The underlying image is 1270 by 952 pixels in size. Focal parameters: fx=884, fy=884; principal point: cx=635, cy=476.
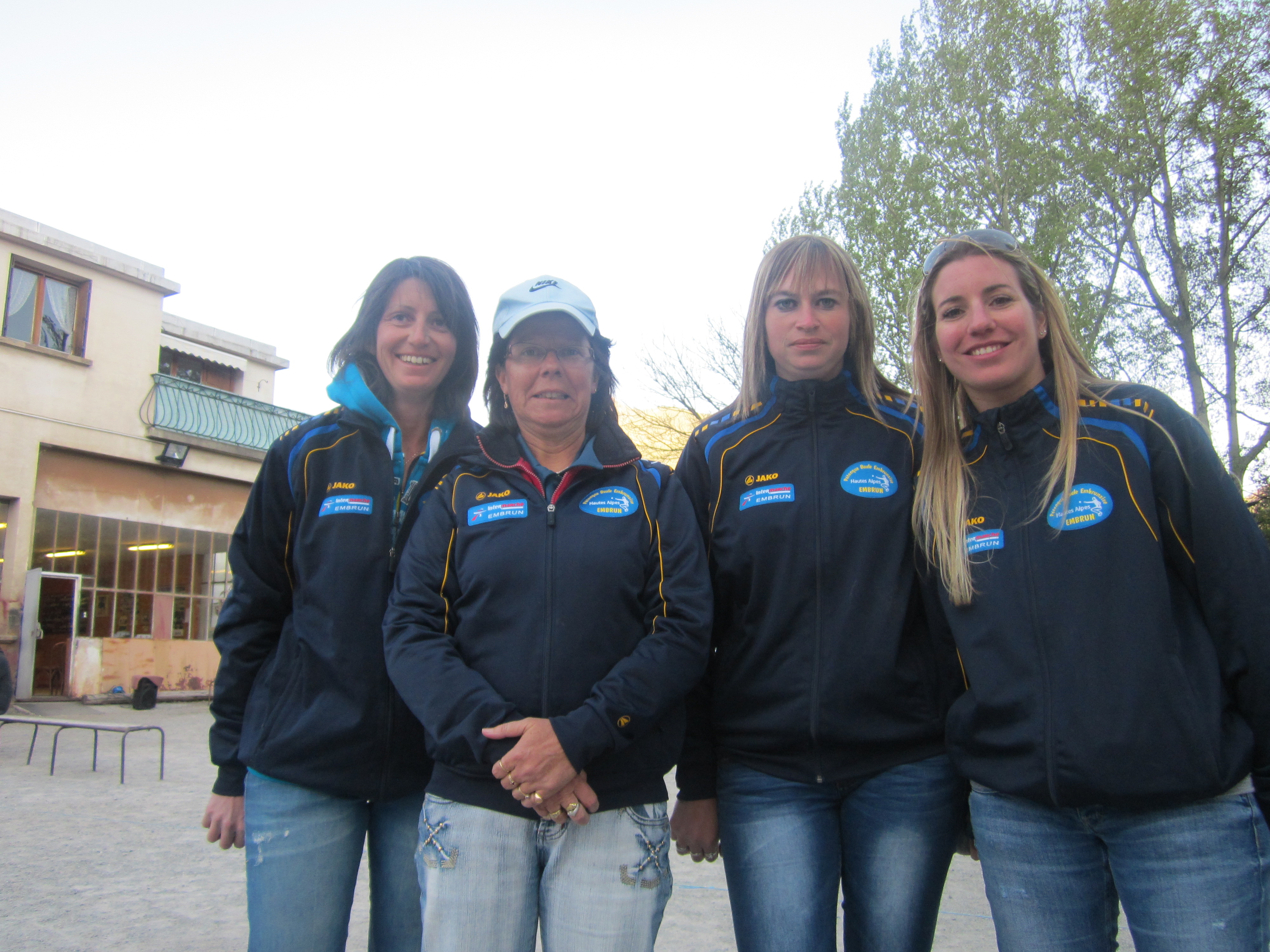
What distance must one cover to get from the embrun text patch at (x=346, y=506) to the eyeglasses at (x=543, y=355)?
0.55 metres

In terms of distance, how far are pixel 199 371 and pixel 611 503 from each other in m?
20.1

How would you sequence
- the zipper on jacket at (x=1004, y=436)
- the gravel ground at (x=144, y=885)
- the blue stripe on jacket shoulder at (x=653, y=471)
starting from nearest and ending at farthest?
the zipper on jacket at (x=1004, y=436)
the blue stripe on jacket shoulder at (x=653, y=471)
the gravel ground at (x=144, y=885)

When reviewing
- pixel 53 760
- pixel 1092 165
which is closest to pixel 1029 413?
pixel 53 760

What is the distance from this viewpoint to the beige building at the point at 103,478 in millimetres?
14609

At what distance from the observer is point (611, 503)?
220 centimetres

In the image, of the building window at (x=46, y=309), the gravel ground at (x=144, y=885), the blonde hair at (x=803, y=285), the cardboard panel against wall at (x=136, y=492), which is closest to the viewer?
the blonde hair at (x=803, y=285)

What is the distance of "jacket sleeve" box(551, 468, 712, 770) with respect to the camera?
6.17 feet

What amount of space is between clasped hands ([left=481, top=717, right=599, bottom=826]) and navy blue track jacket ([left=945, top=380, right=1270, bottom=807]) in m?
0.92

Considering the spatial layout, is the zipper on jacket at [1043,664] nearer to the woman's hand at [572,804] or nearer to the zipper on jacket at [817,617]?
the zipper on jacket at [817,617]

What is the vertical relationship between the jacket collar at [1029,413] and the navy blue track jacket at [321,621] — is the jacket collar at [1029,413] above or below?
above

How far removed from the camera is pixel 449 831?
1959mm

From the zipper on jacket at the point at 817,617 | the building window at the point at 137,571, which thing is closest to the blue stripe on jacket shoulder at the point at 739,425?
the zipper on jacket at the point at 817,617

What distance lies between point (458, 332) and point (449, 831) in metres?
1.39

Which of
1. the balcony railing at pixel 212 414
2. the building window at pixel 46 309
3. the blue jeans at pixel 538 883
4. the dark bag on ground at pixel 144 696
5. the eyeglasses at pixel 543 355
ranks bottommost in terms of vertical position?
the dark bag on ground at pixel 144 696
